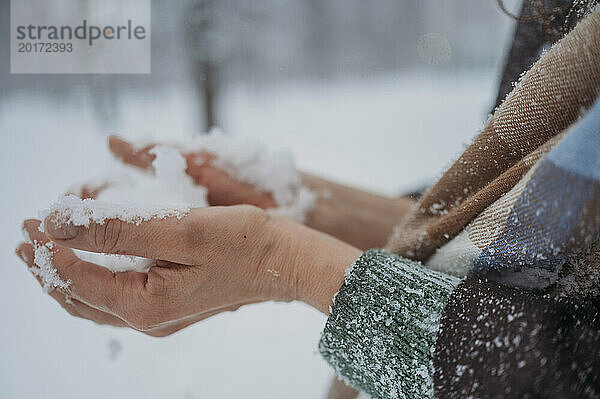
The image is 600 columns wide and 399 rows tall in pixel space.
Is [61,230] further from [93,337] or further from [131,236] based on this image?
[93,337]

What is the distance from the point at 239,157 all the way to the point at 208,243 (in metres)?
0.24

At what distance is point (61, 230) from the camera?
37 cm

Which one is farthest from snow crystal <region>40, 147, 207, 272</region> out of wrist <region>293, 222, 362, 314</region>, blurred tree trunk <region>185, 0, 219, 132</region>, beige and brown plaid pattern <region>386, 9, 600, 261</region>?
blurred tree trunk <region>185, 0, 219, 132</region>

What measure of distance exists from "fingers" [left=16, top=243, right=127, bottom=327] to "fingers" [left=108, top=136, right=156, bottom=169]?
20 centimetres

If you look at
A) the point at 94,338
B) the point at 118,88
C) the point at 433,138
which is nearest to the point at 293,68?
the point at 433,138

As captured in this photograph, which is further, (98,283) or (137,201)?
(137,201)

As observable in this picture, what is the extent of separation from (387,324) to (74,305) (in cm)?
29

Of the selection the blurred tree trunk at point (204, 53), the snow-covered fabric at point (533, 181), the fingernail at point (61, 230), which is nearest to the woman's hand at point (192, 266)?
the fingernail at point (61, 230)

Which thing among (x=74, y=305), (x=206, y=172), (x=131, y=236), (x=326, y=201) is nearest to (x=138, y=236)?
(x=131, y=236)

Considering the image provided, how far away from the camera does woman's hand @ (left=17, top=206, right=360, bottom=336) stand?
399mm

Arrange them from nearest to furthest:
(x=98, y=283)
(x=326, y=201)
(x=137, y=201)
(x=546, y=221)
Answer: (x=546, y=221), (x=98, y=283), (x=137, y=201), (x=326, y=201)

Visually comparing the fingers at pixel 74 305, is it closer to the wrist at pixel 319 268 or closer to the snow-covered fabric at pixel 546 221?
the wrist at pixel 319 268

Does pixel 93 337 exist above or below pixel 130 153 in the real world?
below

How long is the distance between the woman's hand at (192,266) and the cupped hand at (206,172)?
170 millimetres
